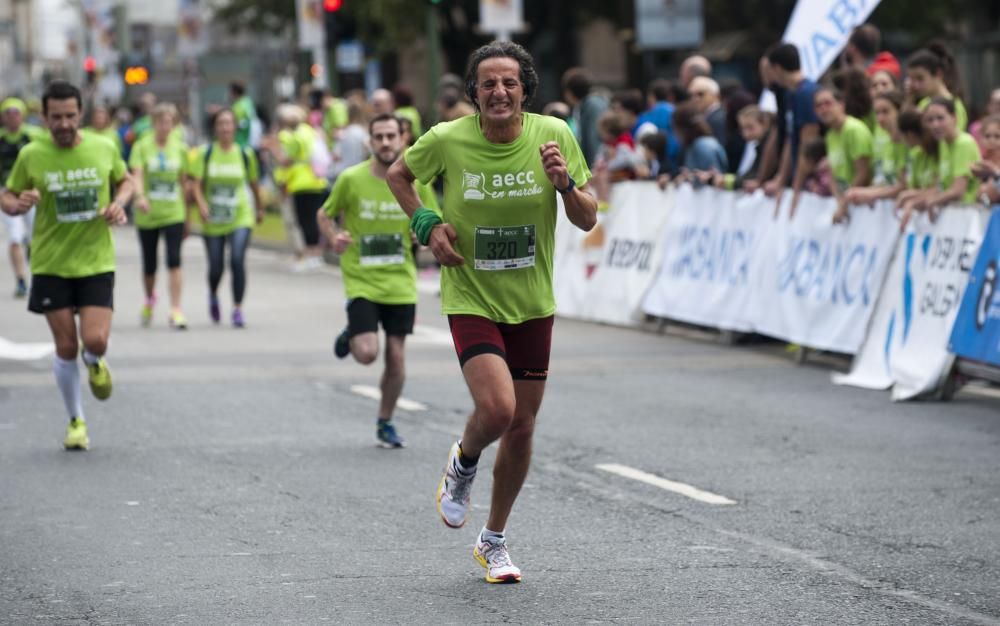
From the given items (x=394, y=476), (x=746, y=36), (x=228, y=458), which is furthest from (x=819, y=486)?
(x=746, y=36)

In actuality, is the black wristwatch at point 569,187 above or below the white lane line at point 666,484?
above

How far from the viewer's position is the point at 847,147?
1370 cm

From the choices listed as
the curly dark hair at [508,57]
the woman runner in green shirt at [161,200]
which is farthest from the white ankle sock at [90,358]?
the woman runner in green shirt at [161,200]

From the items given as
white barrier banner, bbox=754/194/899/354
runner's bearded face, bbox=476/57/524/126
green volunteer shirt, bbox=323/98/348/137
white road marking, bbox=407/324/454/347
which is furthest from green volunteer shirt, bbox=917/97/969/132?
green volunteer shirt, bbox=323/98/348/137

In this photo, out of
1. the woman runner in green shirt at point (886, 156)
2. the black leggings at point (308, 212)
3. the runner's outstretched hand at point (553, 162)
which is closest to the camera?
the runner's outstretched hand at point (553, 162)

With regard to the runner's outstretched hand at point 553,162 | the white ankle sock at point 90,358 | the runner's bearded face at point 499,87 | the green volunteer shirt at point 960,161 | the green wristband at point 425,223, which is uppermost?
the runner's bearded face at point 499,87

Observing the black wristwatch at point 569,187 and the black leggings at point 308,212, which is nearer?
the black wristwatch at point 569,187

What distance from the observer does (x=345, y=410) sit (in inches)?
467

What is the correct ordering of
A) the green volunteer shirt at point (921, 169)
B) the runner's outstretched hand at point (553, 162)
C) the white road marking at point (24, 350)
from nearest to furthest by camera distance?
1. the runner's outstretched hand at point (553, 162)
2. the green volunteer shirt at point (921, 169)
3. the white road marking at point (24, 350)

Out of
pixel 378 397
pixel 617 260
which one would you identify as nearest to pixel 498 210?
pixel 378 397

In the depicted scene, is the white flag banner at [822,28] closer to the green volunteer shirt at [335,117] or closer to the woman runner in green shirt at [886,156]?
the woman runner in green shirt at [886,156]

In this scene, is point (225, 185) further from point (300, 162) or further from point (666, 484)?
point (666, 484)

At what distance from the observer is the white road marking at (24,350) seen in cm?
1488

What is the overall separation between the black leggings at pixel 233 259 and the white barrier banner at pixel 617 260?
117 inches
